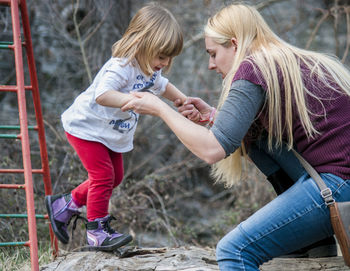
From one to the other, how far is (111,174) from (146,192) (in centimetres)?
234

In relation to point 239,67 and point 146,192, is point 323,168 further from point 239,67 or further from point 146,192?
point 146,192

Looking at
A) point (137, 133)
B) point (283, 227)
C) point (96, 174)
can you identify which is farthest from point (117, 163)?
point (137, 133)

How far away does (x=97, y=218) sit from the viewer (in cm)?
286

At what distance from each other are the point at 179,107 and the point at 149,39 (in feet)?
1.48

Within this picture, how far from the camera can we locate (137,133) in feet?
17.5

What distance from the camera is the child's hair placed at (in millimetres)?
2709

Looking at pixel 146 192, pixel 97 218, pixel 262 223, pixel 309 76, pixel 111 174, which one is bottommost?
pixel 146 192

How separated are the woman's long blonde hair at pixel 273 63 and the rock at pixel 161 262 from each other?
0.79 meters

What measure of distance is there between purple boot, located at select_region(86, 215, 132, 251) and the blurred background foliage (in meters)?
1.39

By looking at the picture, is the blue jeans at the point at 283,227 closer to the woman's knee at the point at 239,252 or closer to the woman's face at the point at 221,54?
the woman's knee at the point at 239,252

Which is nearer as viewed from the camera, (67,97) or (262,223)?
(262,223)

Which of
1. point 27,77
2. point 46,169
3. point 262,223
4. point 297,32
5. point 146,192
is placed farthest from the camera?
point 297,32

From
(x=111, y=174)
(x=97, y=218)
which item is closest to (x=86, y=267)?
(x=97, y=218)

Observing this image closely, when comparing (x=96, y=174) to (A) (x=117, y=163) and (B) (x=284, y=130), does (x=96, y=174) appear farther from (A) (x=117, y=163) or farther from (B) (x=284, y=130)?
(B) (x=284, y=130)
